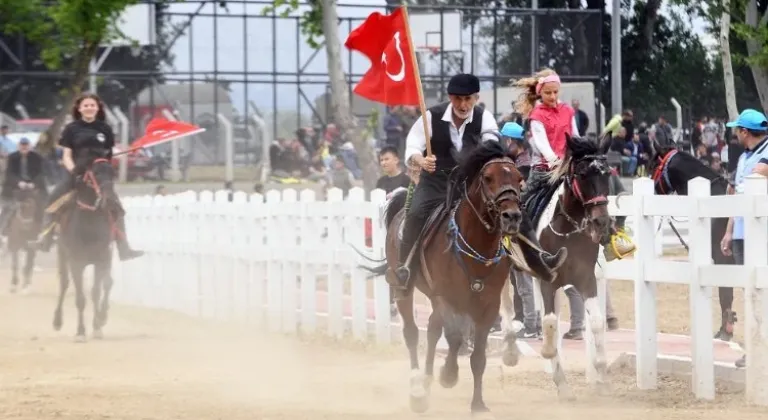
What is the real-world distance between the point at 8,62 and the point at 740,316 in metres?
23.6

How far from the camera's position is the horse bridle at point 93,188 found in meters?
17.7

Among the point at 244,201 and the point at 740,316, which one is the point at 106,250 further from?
the point at 740,316

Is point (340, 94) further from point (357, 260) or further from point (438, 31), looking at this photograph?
point (438, 31)

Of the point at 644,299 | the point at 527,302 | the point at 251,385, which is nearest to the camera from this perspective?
the point at 644,299

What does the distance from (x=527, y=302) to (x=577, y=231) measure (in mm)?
3396

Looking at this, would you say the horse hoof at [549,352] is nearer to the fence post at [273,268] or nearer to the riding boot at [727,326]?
the riding boot at [727,326]

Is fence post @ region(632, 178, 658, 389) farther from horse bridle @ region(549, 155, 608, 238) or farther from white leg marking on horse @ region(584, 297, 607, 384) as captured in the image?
horse bridle @ region(549, 155, 608, 238)

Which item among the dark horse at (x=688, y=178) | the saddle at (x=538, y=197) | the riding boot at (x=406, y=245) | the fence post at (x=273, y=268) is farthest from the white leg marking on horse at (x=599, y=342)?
the fence post at (x=273, y=268)

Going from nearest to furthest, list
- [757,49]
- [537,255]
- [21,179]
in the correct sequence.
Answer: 1. [537,255]
2. [21,179]
3. [757,49]

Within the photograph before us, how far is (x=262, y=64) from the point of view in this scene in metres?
39.3

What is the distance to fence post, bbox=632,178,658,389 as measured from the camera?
12719 millimetres

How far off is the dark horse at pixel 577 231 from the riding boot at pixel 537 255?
0.31m

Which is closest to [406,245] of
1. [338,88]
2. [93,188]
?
[93,188]

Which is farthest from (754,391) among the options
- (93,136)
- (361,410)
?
(93,136)
